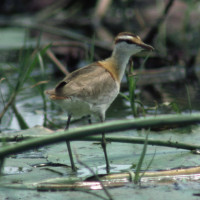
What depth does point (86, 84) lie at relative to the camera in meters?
3.24

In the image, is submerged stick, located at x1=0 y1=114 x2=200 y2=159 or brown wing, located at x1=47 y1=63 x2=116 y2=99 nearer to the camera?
submerged stick, located at x1=0 y1=114 x2=200 y2=159

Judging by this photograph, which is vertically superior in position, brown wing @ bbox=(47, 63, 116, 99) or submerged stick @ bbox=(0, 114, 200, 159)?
brown wing @ bbox=(47, 63, 116, 99)

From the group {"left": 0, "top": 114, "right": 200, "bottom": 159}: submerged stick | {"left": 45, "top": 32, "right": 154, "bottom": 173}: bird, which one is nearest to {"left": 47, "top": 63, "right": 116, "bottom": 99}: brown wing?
{"left": 45, "top": 32, "right": 154, "bottom": 173}: bird

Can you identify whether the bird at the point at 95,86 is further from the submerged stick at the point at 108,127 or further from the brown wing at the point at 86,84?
the submerged stick at the point at 108,127

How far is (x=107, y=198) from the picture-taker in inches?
102

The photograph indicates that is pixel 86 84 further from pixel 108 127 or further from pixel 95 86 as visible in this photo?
pixel 108 127

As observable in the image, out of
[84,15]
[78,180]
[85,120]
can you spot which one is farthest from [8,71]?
[84,15]

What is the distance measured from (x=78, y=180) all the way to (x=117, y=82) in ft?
3.00

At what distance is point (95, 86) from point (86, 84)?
66 mm

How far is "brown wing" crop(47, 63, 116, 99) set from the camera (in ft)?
10.3

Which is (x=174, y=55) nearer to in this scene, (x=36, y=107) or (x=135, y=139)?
(x=36, y=107)

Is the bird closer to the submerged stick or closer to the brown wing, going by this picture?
the brown wing

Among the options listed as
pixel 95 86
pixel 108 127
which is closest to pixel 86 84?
pixel 95 86

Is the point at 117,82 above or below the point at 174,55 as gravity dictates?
below
